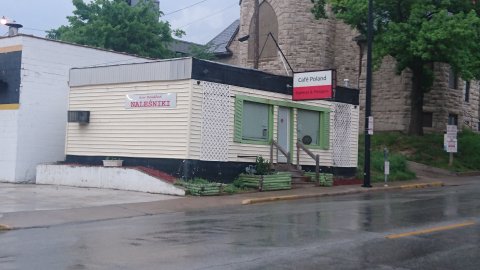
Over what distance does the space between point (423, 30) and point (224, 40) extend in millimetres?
24203

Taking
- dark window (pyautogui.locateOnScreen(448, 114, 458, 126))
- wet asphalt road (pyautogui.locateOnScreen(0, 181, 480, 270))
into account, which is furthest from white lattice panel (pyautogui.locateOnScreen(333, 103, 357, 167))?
dark window (pyautogui.locateOnScreen(448, 114, 458, 126))

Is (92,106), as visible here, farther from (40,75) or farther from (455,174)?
(455,174)

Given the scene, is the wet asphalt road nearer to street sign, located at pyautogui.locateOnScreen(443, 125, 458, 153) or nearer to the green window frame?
the green window frame

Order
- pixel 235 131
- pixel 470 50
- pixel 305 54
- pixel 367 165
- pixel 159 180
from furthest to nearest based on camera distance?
1. pixel 305 54
2. pixel 470 50
3. pixel 367 165
4. pixel 235 131
5. pixel 159 180

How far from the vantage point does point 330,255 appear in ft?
28.7

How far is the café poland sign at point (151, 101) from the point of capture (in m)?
20.0

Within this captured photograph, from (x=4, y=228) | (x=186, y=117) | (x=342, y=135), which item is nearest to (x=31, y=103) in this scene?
(x=186, y=117)

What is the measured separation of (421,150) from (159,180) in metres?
18.1

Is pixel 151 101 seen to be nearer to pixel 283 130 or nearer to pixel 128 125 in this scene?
pixel 128 125

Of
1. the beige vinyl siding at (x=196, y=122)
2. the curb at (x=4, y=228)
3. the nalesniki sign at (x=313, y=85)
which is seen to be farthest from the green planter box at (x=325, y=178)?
the curb at (x=4, y=228)

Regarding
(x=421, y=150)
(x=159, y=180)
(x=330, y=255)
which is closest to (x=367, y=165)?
(x=159, y=180)

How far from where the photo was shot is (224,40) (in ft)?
161

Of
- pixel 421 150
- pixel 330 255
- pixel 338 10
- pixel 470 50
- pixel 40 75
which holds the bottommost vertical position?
pixel 330 255

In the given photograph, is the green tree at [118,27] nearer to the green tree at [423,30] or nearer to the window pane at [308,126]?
the green tree at [423,30]
